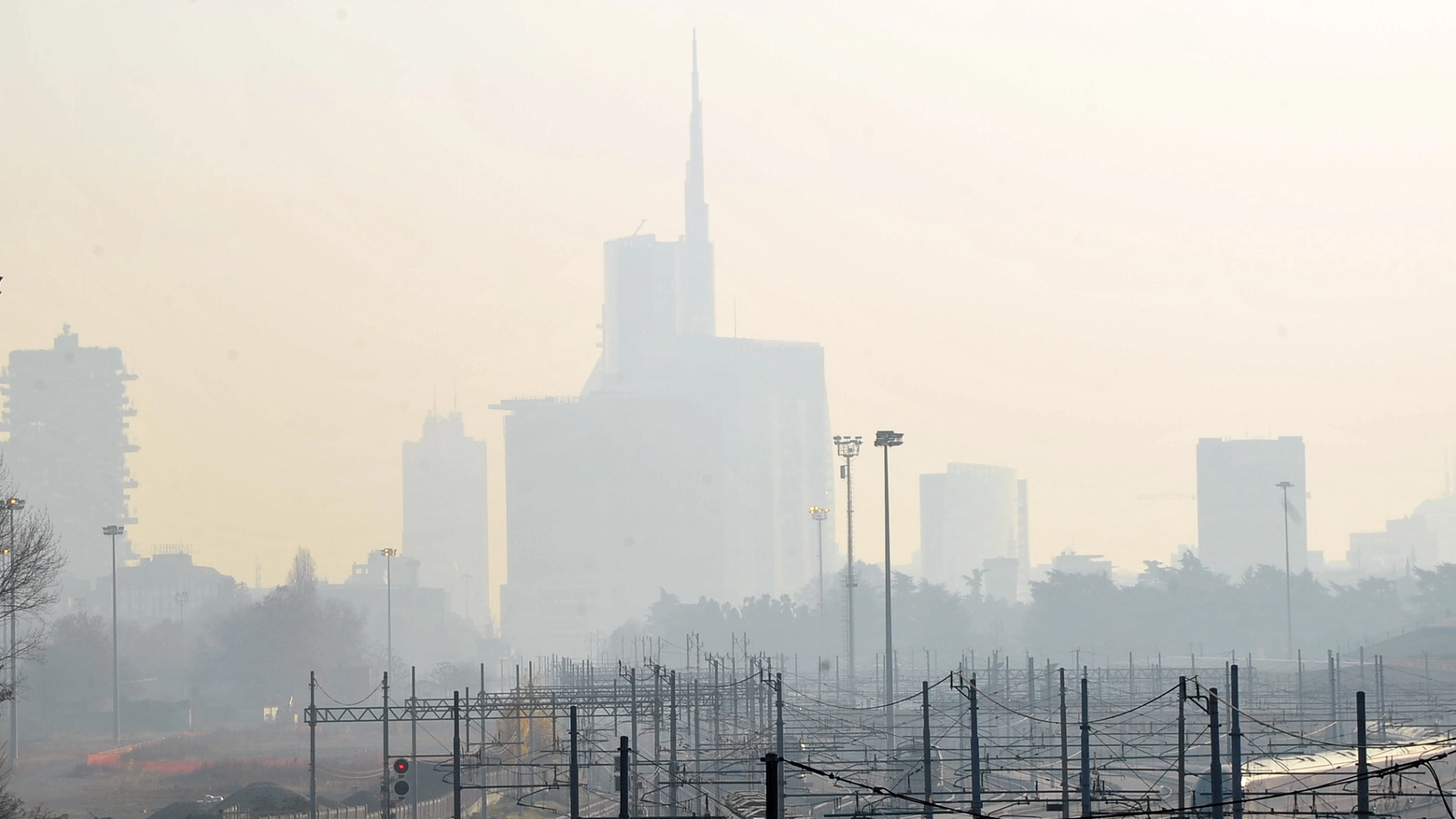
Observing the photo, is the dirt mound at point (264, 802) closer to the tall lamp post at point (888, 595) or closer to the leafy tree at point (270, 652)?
the tall lamp post at point (888, 595)

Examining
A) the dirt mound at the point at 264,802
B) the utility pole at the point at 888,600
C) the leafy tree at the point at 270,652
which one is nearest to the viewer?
the utility pole at the point at 888,600

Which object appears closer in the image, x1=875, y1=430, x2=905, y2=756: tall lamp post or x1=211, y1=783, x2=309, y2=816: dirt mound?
x1=875, y1=430, x2=905, y2=756: tall lamp post

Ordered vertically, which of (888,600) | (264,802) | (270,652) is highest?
(888,600)

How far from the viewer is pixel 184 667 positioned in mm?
171875

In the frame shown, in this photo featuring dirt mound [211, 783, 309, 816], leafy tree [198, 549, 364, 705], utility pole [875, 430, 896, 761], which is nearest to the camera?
utility pole [875, 430, 896, 761]

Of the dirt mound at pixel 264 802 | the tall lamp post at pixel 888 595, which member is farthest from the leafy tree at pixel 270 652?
the tall lamp post at pixel 888 595

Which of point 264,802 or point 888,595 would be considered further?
point 264,802

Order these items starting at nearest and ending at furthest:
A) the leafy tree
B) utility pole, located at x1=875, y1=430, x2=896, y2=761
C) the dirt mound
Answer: utility pole, located at x1=875, y1=430, x2=896, y2=761, the dirt mound, the leafy tree

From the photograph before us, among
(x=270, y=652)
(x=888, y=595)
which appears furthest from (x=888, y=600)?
(x=270, y=652)

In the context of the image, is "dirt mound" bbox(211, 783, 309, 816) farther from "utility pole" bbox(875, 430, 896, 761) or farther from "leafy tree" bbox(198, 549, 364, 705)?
"leafy tree" bbox(198, 549, 364, 705)

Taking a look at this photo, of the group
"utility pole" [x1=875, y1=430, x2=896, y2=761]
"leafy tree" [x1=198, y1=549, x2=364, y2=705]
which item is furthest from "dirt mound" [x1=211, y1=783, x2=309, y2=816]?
"leafy tree" [x1=198, y1=549, x2=364, y2=705]

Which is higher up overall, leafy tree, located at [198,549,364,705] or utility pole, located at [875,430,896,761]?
utility pole, located at [875,430,896,761]

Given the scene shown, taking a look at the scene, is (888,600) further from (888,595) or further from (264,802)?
(264,802)

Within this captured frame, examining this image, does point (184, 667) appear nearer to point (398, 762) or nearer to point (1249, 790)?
point (398, 762)
